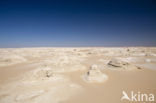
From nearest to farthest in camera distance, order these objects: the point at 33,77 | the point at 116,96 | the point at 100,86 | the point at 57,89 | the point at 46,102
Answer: the point at 46,102, the point at 116,96, the point at 57,89, the point at 100,86, the point at 33,77

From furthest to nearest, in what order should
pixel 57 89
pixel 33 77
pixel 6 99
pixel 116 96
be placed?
pixel 33 77
pixel 57 89
pixel 116 96
pixel 6 99

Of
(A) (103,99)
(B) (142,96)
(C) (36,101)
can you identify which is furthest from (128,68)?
(C) (36,101)

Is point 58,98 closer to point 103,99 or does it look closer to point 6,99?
point 103,99

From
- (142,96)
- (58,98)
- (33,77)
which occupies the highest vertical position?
(33,77)

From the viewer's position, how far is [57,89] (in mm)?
5996

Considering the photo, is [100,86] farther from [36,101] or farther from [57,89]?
[36,101]

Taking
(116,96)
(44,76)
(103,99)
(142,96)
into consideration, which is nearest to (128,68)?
(142,96)

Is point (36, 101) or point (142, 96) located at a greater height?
point (36, 101)

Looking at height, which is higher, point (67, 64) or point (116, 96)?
point (67, 64)

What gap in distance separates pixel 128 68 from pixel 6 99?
1241 cm

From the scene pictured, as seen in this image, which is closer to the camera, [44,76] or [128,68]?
[44,76]

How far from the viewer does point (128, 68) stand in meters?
10.8

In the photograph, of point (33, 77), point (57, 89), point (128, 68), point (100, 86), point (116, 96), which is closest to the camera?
point (116, 96)

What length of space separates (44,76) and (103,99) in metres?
5.38
